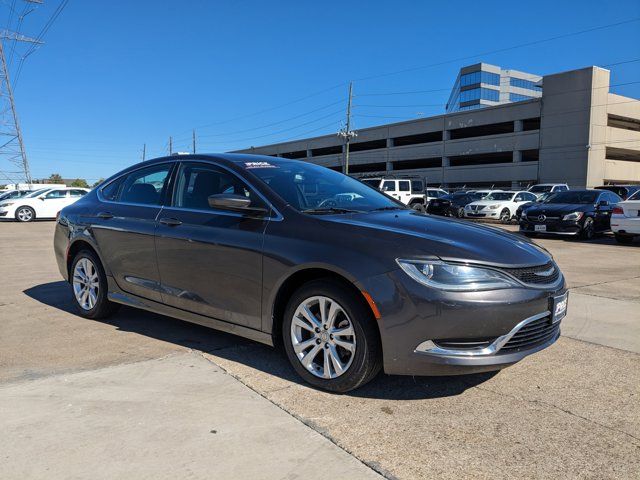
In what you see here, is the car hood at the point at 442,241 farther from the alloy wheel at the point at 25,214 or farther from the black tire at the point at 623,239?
the alloy wheel at the point at 25,214

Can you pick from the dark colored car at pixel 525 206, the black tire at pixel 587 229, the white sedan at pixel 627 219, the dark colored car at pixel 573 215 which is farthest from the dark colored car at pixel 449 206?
Result: the white sedan at pixel 627 219

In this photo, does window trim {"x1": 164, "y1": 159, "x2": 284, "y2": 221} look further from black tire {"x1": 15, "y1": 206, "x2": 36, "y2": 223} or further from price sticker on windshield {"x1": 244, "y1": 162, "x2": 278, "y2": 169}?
black tire {"x1": 15, "y1": 206, "x2": 36, "y2": 223}

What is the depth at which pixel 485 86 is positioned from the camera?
95750mm

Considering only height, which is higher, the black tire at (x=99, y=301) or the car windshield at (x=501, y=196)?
the car windshield at (x=501, y=196)

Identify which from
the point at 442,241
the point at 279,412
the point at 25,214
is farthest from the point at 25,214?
the point at 442,241

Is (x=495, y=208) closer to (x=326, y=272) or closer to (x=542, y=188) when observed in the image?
(x=542, y=188)

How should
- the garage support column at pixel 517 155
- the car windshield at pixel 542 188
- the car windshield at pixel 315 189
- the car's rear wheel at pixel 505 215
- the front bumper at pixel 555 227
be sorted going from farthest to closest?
the garage support column at pixel 517 155 < the car windshield at pixel 542 188 < the car's rear wheel at pixel 505 215 < the front bumper at pixel 555 227 < the car windshield at pixel 315 189

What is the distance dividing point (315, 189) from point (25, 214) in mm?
21895

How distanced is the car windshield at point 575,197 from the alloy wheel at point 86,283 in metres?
14.3

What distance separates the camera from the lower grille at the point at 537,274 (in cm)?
313

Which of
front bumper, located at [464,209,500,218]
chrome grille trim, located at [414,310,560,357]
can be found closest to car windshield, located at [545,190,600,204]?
front bumper, located at [464,209,500,218]

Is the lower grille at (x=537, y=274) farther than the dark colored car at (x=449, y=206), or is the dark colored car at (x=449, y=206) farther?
the dark colored car at (x=449, y=206)

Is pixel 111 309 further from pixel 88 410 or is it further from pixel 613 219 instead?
pixel 613 219

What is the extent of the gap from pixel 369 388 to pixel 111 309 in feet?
9.76
